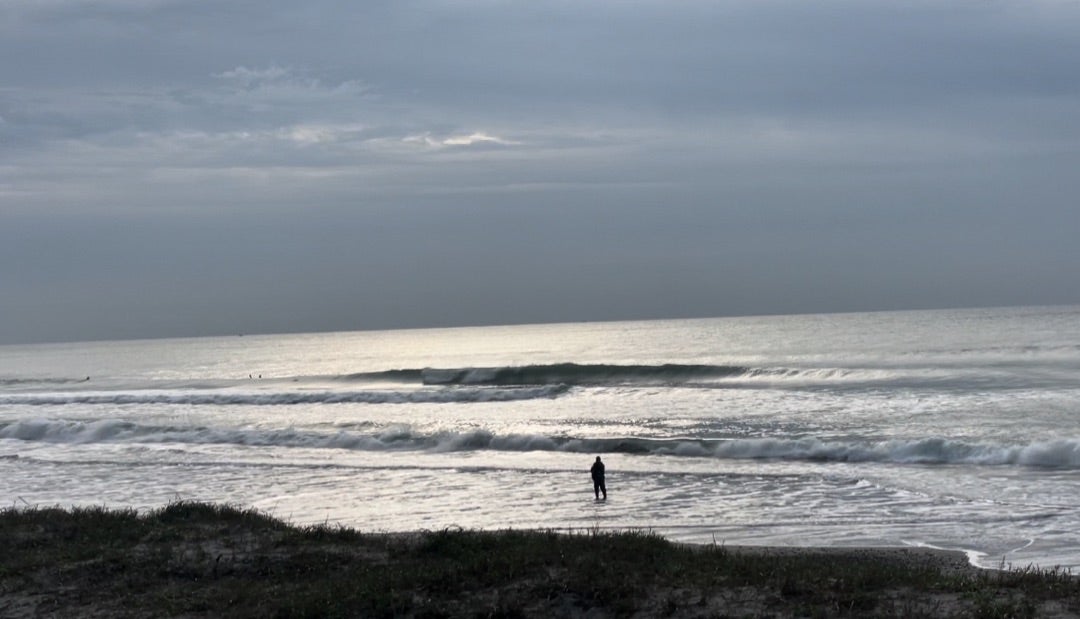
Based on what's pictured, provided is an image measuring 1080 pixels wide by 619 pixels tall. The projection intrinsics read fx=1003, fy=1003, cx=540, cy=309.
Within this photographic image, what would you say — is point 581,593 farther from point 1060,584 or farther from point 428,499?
point 428,499

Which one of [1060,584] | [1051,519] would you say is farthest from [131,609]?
[1051,519]

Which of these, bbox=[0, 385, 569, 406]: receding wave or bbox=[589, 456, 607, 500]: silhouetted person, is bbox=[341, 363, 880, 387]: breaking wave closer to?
bbox=[0, 385, 569, 406]: receding wave

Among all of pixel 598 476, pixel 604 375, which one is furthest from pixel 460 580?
pixel 604 375

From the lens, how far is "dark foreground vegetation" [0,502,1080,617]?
32.7ft

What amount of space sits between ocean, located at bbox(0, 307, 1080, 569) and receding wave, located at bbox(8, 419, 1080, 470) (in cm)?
10

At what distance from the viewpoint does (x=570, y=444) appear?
3331 centimetres

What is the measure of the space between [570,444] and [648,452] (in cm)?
300

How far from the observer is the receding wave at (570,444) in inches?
1062

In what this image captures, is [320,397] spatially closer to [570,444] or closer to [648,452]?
[570,444]

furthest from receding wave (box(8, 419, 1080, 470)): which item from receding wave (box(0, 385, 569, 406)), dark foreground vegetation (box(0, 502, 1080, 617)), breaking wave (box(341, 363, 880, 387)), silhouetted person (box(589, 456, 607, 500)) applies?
breaking wave (box(341, 363, 880, 387))

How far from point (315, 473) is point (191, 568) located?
16229mm

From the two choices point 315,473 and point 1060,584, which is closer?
point 1060,584

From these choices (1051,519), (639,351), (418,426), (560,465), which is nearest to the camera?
(1051,519)

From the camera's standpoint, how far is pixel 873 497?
21766 millimetres
